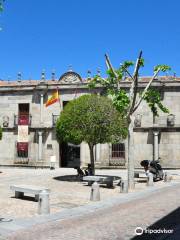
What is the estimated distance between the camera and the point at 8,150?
31.5m

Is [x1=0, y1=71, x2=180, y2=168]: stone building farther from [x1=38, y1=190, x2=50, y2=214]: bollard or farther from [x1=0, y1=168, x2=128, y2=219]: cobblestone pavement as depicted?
[x1=38, y1=190, x2=50, y2=214]: bollard

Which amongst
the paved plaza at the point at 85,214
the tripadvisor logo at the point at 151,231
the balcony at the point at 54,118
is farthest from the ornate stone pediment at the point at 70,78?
the tripadvisor logo at the point at 151,231

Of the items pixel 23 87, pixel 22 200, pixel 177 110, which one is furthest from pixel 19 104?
pixel 22 200

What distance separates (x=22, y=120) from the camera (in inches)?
1228

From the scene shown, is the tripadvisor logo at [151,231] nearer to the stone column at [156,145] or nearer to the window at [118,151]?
the stone column at [156,145]

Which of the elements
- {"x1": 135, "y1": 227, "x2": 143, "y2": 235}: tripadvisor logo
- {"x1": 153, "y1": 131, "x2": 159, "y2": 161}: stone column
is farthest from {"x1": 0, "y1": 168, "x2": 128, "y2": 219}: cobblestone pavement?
{"x1": 153, "y1": 131, "x2": 159, "y2": 161}: stone column

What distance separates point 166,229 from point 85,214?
2621mm

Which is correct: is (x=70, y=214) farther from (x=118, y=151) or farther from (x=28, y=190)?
(x=118, y=151)

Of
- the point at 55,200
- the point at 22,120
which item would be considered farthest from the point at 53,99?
the point at 55,200

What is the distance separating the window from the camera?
29.5 m

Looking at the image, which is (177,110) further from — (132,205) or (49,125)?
(132,205)

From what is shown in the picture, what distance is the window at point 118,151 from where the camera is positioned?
1163 inches

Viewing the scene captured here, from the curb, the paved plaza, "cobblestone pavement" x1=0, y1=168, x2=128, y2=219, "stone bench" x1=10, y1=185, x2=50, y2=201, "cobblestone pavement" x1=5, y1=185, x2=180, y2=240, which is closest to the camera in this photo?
"cobblestone pavement" x1=5, y1=185, x2=180, y2=240

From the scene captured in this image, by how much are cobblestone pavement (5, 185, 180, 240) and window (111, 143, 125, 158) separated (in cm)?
1720
